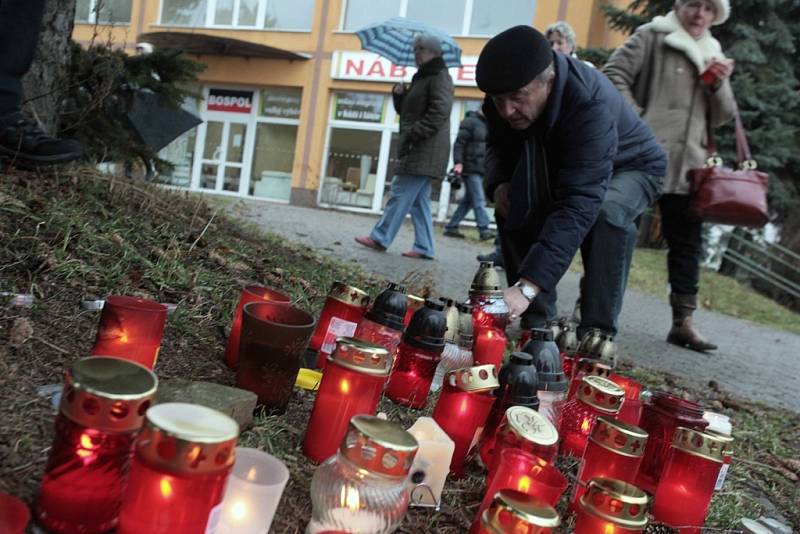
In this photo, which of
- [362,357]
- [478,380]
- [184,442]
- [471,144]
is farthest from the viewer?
[471,144]

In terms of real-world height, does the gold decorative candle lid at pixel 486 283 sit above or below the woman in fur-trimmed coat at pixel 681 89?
below

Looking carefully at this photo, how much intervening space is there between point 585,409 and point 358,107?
15.3 metres

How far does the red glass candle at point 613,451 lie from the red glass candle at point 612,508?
209 mm

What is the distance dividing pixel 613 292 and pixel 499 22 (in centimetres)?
1375

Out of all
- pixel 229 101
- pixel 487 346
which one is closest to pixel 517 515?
pixel 487 346

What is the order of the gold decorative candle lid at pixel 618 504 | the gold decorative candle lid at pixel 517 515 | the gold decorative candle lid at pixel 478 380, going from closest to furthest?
the gold decorative candle lid at pixel 517 515, the gold decorative candle lid at pixel 618 504, the gold decorative candle lid at pixel 478 380

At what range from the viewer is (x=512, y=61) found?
2.28 metres

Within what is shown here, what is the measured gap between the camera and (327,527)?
1.08 m

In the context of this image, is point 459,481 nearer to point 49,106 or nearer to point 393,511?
point 393,511

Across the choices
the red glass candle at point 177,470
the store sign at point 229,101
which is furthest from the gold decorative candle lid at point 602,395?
the store sign at point 229,101

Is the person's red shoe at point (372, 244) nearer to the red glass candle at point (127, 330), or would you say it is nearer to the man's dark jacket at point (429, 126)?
the man's dark jacket at point (429, 126)

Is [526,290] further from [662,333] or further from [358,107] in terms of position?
[358,107]

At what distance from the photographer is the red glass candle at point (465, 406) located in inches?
59.8

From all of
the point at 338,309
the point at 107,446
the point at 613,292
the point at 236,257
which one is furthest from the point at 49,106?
the point at 613,292
